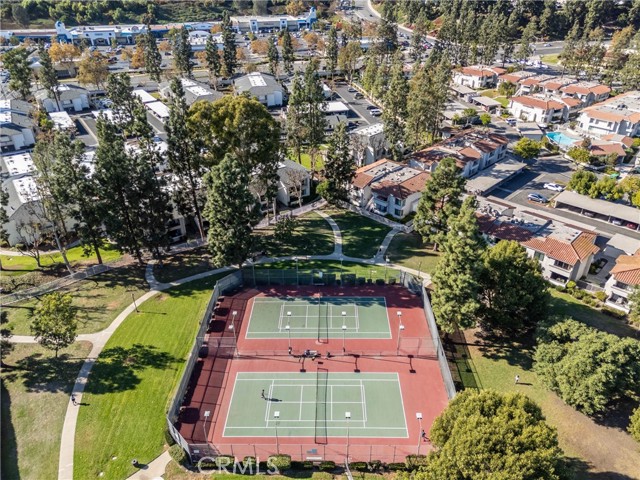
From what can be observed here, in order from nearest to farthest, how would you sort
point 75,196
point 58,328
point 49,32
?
1. point 58,328
2. point 75,196
3. point 49,32

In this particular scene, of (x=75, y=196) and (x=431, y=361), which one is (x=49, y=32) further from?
(x=431, y=361)

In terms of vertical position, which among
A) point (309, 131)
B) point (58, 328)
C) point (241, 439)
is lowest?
point (241, 439)

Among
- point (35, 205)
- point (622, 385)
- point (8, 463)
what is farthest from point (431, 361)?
point (35, 205)

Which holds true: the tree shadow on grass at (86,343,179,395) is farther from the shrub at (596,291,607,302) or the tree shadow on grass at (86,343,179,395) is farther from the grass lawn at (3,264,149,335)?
the shrub at (596,291,607,302)

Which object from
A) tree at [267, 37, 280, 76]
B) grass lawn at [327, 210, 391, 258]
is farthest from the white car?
tree at [267, 37, 280, 76]

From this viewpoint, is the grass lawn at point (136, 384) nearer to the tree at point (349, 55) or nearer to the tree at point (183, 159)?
the tree at point (183, 159)

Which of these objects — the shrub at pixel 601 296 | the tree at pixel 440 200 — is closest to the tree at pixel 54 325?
the tree at pixel 440 200

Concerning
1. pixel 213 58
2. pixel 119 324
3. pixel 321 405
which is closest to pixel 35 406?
pixel 119 324
